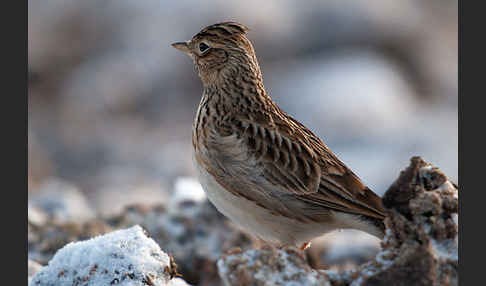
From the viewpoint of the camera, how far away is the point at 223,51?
5387mm

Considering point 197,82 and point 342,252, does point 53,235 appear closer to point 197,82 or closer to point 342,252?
point 342,252

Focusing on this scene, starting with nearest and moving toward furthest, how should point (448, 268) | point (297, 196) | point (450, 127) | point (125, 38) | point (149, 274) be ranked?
point (448, 268) < point (149, 274) < point (297, 196) < point (450, 127) < point (125, 38)

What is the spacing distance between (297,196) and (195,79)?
8876 millimetres

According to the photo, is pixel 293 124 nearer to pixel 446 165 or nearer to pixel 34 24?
pixel 446 165

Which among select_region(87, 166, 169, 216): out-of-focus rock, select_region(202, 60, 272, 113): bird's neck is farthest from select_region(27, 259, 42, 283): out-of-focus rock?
select_region(87, 166, 169, 216): out-of-focus rock

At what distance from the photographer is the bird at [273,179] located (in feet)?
15.7

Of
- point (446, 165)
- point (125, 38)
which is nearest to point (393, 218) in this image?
point (446, 165)

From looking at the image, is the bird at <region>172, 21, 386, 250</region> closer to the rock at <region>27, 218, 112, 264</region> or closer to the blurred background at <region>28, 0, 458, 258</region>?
the rock at <region>27, 218, 112, 264</region>

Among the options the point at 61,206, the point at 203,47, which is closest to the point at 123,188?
the point at 61,206

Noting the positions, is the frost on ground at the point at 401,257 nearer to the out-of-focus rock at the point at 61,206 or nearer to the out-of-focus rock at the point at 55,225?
the out-of-focus rock at the point at 55,225

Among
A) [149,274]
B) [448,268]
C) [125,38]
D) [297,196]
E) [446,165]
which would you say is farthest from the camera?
[125,38]

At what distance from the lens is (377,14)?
1462 centimetres

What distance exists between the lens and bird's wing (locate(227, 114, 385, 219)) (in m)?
4.76

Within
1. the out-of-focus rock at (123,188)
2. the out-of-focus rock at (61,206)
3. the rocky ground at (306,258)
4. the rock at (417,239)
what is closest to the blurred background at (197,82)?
the out-of-focus rock at (123,188)
